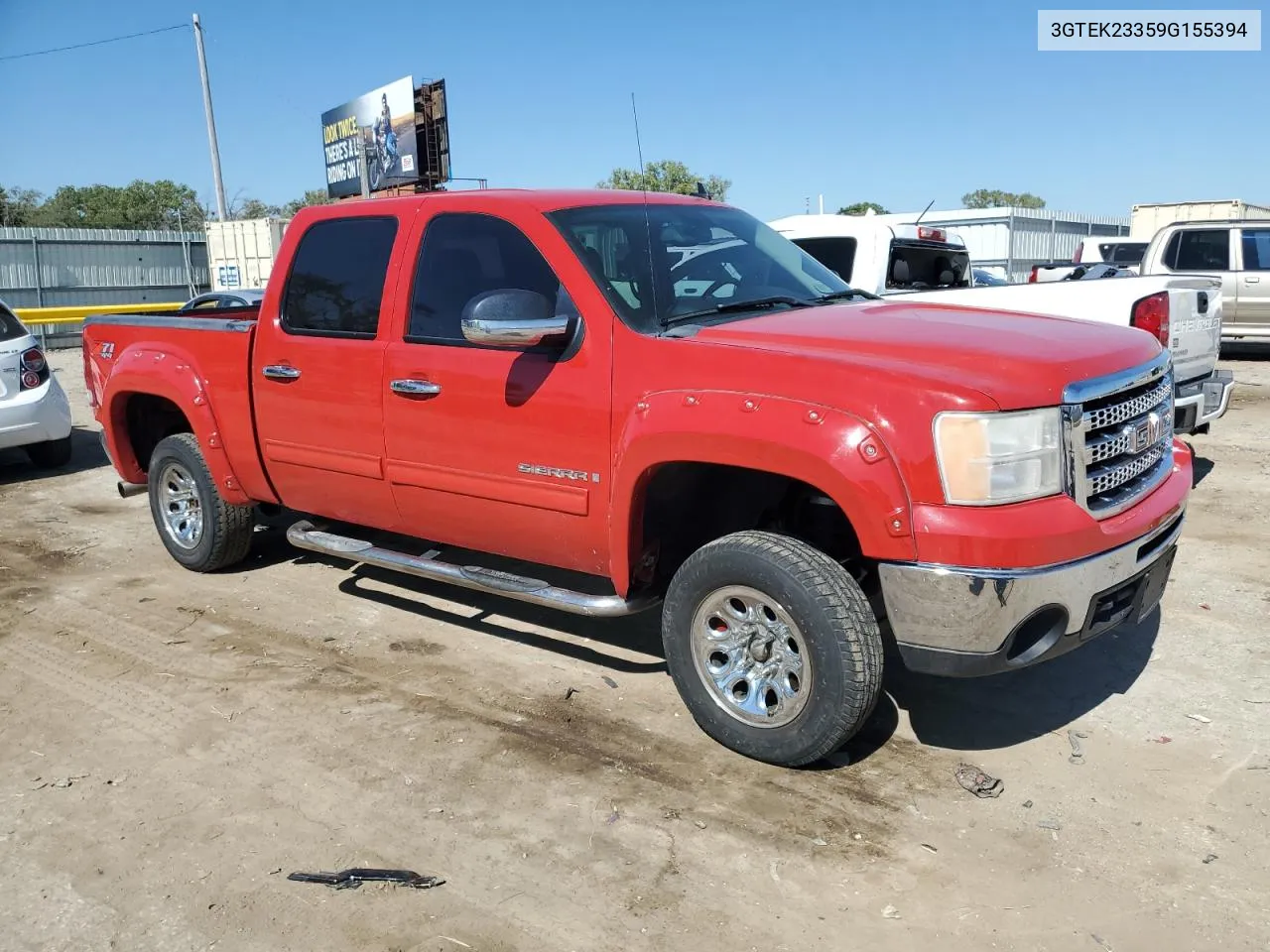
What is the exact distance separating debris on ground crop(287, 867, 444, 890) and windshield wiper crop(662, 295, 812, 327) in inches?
81.9

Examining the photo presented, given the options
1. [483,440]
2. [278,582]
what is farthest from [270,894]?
[278,582]

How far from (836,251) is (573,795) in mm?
5829

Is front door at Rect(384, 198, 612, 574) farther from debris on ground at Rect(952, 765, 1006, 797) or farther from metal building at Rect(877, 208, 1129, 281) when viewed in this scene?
metal building at Rect(877, 208, 1129, 281)

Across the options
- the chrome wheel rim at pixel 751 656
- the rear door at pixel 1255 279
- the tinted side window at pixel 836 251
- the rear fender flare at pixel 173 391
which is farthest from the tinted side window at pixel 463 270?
the rear door at pixel 1255 279

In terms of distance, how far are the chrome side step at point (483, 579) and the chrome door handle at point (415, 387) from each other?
29.9 inches

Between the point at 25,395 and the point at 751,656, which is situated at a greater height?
the point at 25,395

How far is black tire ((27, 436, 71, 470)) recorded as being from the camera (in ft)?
31.1

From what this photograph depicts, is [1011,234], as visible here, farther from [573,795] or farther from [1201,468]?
[573,795]

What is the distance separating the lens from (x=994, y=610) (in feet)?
→ 10.5

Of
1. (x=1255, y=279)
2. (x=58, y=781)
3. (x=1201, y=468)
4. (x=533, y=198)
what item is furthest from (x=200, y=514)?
(x=1255, y=279)

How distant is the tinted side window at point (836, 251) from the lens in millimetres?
8266

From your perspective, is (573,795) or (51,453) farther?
(51,453)

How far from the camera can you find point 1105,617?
3.53 metres

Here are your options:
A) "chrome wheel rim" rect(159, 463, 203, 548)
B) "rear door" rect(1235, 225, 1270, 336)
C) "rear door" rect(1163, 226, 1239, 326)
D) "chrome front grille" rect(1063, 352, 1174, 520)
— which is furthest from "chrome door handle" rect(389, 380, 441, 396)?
"rear door" rect(1235, 225, 1270, 336)
